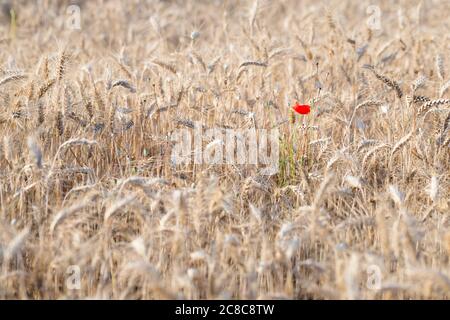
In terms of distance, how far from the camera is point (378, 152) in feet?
10.2

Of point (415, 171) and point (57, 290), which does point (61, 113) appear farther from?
point (415, 171)

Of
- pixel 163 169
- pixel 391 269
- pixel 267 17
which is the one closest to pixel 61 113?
pixel 163 169

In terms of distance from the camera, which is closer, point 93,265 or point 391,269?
point 93,265

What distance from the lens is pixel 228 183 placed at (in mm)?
2988

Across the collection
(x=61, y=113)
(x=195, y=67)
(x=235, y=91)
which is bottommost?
(x=61, y=113)

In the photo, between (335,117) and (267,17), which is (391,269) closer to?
(335,117)

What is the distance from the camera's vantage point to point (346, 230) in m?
2.59

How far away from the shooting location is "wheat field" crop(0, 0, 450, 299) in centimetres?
222

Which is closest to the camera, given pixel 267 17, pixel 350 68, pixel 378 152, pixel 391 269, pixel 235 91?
pixel 391 269

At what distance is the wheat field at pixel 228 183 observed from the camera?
2219 millimetres

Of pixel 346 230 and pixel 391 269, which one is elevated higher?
pixel 346 230
